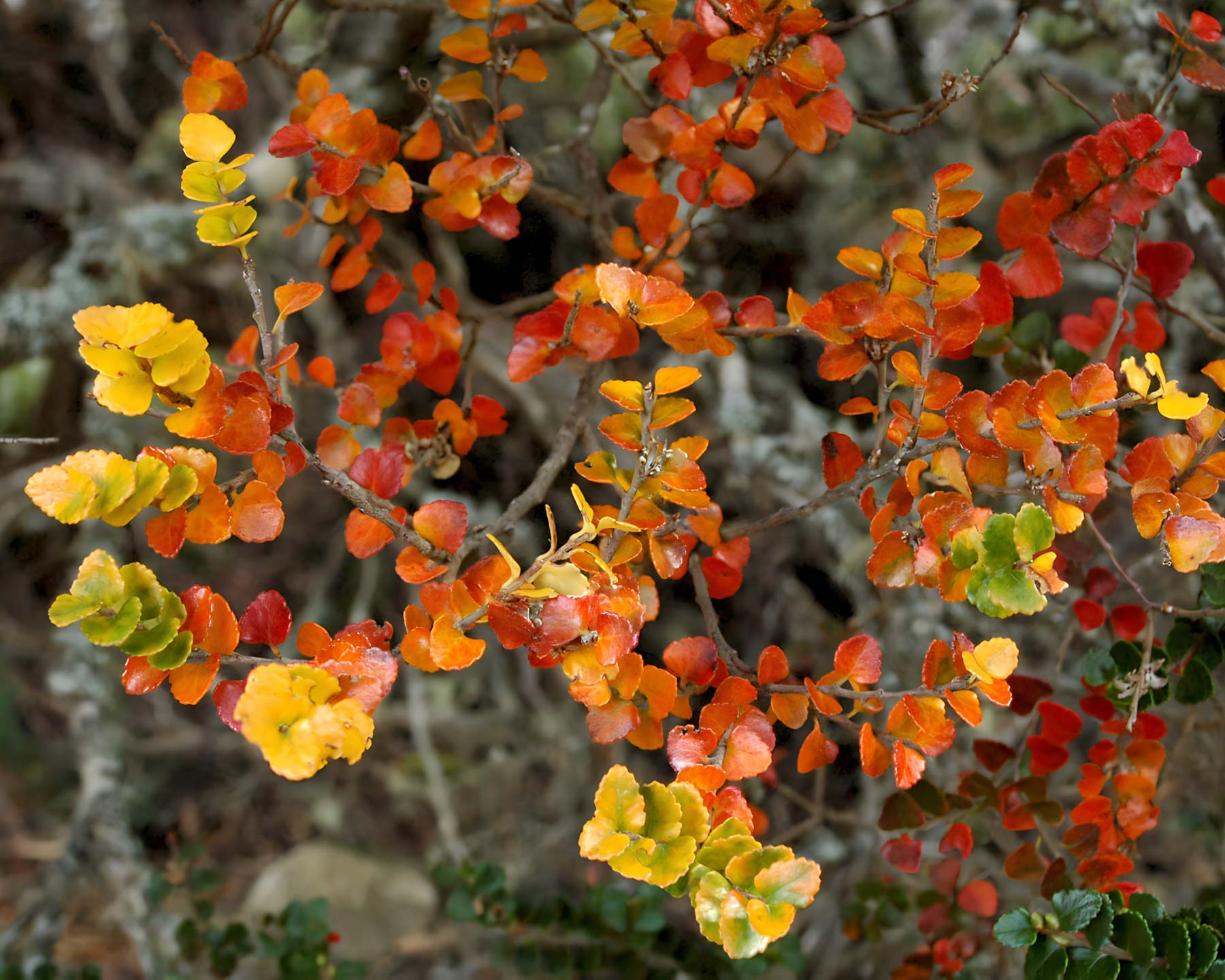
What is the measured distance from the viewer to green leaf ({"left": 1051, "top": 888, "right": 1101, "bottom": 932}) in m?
0.63

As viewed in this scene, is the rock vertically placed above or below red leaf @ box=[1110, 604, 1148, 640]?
below

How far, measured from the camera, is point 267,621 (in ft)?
1.95

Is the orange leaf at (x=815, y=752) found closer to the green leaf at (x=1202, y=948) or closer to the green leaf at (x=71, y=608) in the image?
the green leaf at (x=1202, y=948)

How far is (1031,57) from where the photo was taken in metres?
1.32

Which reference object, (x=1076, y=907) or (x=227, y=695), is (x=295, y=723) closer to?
(x=227, y=695)

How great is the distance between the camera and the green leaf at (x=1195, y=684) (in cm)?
73

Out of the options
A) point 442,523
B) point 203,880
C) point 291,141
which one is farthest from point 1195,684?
point 203,880

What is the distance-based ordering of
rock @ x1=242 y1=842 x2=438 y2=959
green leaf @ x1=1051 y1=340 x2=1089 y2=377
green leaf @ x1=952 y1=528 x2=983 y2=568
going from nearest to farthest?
1. green leaf @ x1=952 y1=528 x2=983 y2=568
2. green leaf @ x1=1051 y1=340 x2=1089 y2=377
3. rock @ x1=242 y1=842 x2=438 y2=959

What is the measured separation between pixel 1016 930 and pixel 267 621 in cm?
57

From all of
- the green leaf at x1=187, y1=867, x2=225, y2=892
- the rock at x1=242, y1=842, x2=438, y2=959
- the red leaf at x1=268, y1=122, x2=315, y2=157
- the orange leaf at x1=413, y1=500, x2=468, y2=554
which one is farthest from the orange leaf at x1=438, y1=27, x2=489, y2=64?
the rock at x1=242, y1=842, x2=438, y2=959

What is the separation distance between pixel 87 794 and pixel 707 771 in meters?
1.12

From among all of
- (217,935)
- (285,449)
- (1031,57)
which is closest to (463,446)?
(285,449)

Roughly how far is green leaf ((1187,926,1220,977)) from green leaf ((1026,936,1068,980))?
8cm

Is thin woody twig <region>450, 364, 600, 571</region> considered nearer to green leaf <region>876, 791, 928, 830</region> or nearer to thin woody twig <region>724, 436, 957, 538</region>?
thin woody twig <region>724, 436, 957, 538</region>
